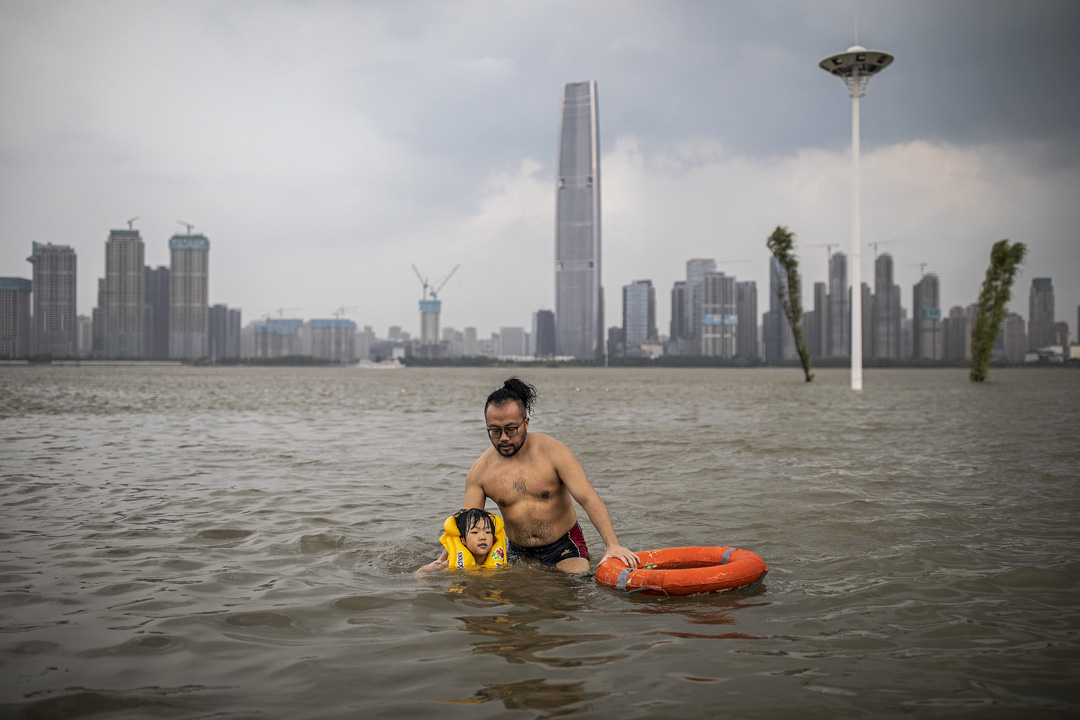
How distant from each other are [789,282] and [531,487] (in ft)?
175

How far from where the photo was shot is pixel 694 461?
14.5 m

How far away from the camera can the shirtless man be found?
6.48 metres

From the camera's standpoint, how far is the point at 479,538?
21.5 ft

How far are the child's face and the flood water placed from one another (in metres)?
0.24

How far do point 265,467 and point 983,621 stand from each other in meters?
11.7

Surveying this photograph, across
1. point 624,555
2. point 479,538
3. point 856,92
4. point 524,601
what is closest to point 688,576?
point 624,555

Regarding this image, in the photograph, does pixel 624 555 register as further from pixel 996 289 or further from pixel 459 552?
pixel 996 289

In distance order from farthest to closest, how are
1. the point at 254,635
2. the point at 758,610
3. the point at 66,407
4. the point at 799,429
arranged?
the point at 66,407 → the point at 799,429 → the point at 758,610 → the point at 254,635

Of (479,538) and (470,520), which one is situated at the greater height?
(470,520)

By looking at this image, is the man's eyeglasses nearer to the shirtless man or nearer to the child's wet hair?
the shirtless man

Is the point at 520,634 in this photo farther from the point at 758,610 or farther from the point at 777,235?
the point at 777,235

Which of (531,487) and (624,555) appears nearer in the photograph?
(624,555)

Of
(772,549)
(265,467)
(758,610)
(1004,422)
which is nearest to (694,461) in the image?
(772,549)

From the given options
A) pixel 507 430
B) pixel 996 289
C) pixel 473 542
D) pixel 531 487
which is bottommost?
pixel 473 542
